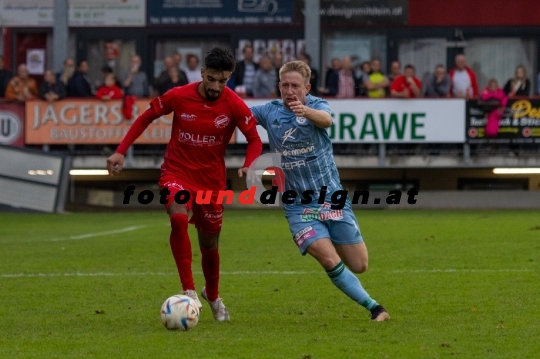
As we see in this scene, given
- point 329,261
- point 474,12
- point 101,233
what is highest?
point 474,12

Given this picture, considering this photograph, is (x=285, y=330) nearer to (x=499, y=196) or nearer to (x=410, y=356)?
(x=410, y=356)

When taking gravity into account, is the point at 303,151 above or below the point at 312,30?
below

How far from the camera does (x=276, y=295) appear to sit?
1087 centimetres

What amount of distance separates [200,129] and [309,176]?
913mm

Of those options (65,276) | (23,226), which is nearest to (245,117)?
(65,276)

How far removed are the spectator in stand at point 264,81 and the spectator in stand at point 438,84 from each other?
3.17m

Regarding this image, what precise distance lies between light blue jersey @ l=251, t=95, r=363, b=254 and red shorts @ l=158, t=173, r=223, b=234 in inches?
22.9

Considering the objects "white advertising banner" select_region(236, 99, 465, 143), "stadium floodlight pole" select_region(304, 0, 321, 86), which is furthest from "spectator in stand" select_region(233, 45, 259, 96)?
"stadium floodlight pole" select_region(304, 0, 321, 86)

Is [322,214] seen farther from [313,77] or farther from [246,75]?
[246,75]

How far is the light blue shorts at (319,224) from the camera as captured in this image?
29.2 ft

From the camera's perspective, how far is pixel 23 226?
2077 centimetres

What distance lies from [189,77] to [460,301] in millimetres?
15438

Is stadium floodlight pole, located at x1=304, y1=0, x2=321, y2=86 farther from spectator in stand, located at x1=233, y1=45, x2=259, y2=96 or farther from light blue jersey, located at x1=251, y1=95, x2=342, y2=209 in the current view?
light blue jersey, located at x1=251, y1=95, x2=342, y2=209

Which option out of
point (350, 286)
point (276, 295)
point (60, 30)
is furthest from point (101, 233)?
point (350, 286)
